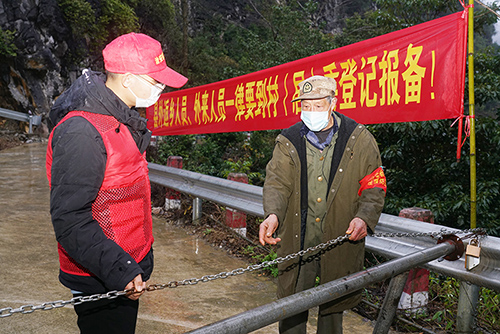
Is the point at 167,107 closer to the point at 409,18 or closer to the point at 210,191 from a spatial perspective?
the point at 210,191

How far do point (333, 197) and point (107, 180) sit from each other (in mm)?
1431

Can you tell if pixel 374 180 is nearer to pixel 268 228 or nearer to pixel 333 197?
pixel 333 197

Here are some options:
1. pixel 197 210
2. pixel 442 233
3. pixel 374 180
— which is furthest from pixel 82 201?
pixel 197 210

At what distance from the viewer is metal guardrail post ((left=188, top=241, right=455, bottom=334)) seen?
1404mm

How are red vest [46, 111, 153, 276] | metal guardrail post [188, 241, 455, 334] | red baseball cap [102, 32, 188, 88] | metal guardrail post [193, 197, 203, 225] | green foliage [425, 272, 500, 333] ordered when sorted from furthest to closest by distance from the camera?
metal guardrail post [193, 197, 203, 225], green foliage [425, 272, 500, 333], red baseball cap [102, 32, 188, 88], red vest [46, 111, 153, 276], metal guardrail post [188, 241, 455, 334]

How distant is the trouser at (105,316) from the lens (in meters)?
1.88

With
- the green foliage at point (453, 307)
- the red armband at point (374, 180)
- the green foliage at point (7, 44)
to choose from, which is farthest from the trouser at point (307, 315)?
the green foliage at point (7, 44)

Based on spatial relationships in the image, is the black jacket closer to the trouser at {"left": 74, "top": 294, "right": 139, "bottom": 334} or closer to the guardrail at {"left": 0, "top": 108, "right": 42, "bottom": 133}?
the trouser at {"left": 74, "top": 294, "right": 139, "bottom": 334}

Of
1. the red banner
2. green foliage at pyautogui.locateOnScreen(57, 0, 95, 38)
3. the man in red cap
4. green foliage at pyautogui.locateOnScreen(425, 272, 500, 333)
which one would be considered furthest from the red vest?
green foliage at pyautogui.locateOnScreen(57, 0, 95, 38)

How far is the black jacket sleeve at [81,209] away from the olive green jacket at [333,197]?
1.17 meters

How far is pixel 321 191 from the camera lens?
2.64 m

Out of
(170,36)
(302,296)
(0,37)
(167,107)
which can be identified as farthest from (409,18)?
(170,36)

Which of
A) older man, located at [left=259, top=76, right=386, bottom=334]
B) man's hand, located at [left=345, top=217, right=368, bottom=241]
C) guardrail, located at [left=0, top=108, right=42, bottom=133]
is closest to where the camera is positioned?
man's hand, located at [left=345, top=217, right=368, bottom=241]

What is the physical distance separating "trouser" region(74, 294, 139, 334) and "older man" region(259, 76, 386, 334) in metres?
0.93
